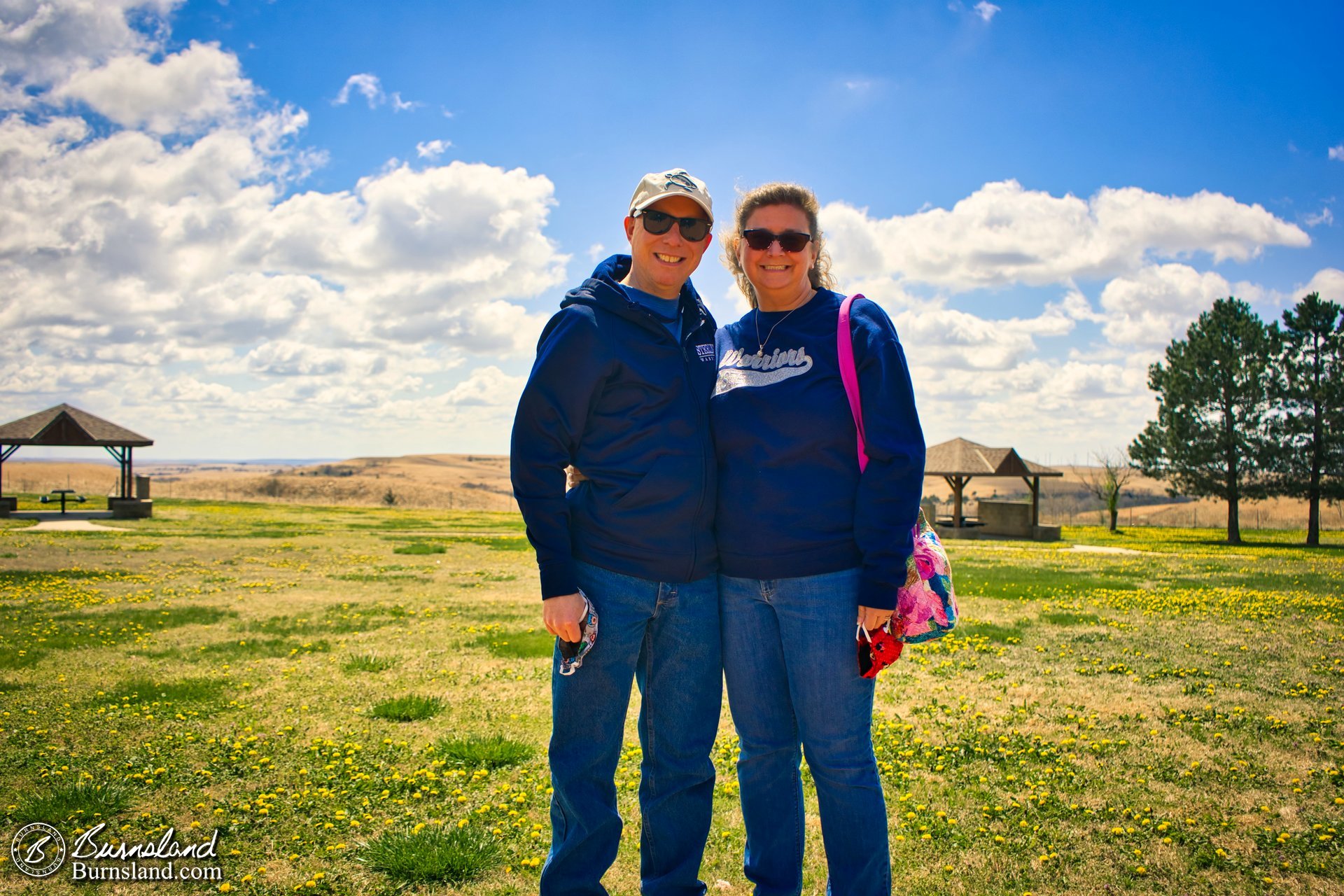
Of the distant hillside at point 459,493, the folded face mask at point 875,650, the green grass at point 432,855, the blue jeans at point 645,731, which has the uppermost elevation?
the folded face mask at point 875,650

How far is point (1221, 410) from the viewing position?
33125 mm

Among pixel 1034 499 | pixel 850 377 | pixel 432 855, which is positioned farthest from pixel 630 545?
pixel 1034 499

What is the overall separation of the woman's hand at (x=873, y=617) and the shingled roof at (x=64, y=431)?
1303 inches

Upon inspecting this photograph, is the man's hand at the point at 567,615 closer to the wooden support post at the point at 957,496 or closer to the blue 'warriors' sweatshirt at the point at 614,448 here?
the blue 'warriors' sweatshirt at the point at 614,448

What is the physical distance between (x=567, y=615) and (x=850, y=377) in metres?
1.33

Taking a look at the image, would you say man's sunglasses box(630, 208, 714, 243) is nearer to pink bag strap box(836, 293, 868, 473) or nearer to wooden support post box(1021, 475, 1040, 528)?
pink bag strap box(836, 293, 868, 473)

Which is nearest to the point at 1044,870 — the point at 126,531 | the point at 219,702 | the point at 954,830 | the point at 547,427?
the point at 954,830

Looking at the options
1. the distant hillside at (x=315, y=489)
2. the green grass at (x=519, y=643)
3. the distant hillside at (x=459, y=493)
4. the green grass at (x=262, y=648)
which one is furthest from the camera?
the distant hillside at (x=315, y=489)

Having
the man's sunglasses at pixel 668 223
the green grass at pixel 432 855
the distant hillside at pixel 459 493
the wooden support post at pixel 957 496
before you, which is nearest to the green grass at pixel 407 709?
the green grass at pixel 432 855

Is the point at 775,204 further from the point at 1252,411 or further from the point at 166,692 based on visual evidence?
the point at 1252,411

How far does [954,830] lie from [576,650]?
244 centimetres

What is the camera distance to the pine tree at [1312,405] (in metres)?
30.8

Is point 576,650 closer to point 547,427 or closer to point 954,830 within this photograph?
point 547,427

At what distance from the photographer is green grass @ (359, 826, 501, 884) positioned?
3289 millimetres
